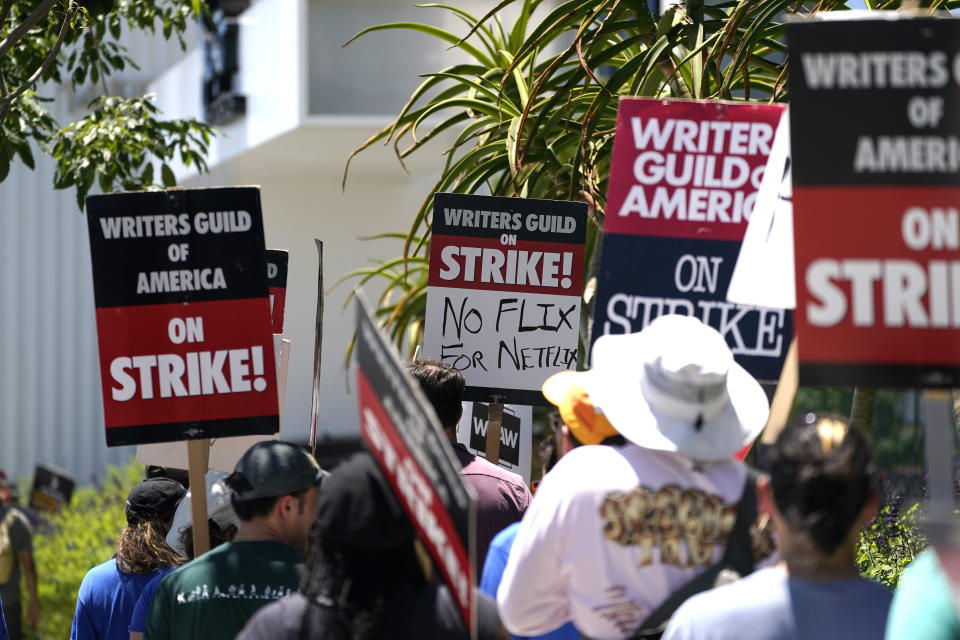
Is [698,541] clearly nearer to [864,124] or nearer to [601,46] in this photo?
[864,124]

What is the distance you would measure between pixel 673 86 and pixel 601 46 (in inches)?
33.8

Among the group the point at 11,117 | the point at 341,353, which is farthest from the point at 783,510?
the point at 341,353

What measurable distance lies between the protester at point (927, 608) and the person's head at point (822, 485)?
0.15m

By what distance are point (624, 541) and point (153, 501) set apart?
243 cm

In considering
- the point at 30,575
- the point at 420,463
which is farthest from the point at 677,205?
the point at 30,575

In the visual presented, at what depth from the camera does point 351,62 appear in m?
13.4

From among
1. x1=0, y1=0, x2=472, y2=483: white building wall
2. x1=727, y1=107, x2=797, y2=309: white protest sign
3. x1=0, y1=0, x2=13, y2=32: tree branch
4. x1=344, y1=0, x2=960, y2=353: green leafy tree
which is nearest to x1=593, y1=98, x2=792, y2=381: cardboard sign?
x1=727, y1=107, x2=797, y2=309: white protest sign

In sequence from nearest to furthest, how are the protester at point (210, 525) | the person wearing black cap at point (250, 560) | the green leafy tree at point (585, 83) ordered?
the person wearing black cap at point (250, 560) → the protester at point (210, 525) → the green leafy tree at point (585, 83)

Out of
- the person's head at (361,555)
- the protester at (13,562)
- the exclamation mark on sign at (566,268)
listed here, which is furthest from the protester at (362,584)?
the protester at (13,562)

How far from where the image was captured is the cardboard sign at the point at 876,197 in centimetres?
288

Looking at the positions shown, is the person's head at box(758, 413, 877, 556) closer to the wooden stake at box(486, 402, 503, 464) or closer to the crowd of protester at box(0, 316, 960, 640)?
the crowd of protester at box(0, 316, 960, 640)

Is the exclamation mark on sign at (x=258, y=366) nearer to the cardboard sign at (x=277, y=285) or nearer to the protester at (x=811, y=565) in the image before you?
the cardboard sign at (x=277, y=285)

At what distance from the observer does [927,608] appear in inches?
92.0

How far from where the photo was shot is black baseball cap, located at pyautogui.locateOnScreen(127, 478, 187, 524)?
475 cm
